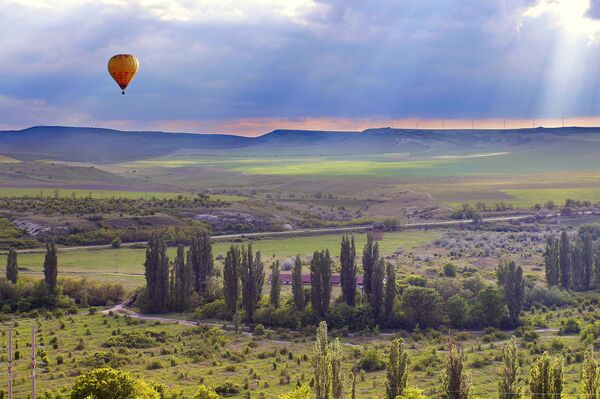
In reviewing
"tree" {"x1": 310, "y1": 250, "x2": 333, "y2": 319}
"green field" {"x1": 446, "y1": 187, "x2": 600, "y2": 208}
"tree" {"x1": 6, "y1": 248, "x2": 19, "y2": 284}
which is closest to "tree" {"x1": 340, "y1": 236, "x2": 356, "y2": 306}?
"tree" {"x1": 310, "y1": 250, "x2": 333, "y2": 319}

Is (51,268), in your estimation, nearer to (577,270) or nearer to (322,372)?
(322,372)

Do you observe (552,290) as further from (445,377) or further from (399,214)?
(399,214)

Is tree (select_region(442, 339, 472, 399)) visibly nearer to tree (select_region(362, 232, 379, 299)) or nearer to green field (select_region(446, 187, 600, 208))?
tree (select_region(362, 232, 379, 299))

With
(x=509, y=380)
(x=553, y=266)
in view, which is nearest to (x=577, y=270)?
(x=553, y=266)

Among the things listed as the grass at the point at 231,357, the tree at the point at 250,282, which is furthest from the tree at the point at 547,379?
the tree at the point at 250,282

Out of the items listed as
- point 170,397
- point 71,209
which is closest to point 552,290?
point 170,397

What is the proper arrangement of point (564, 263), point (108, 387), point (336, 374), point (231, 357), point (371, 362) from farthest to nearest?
point (564, 263) → point (231, 357) → point (371, 362) → point (336, 374) → point (108, 387)

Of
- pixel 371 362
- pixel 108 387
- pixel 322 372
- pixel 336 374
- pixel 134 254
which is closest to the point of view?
pixel 108 387
